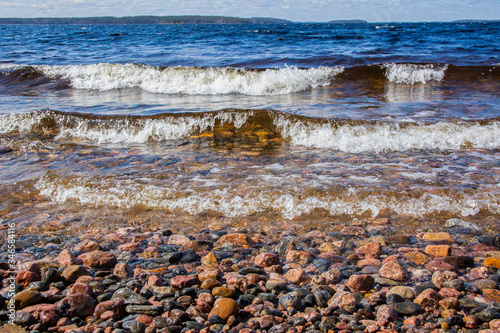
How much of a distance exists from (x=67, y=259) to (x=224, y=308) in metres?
1.63

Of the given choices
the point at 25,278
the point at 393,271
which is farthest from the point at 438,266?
the point at 25,278

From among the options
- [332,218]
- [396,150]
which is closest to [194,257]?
[332,218]

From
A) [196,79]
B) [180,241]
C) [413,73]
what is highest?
[413,73]

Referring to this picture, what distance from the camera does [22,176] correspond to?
209 inches

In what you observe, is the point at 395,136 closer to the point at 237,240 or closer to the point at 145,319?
the point at 237,240

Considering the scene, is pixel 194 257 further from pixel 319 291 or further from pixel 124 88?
pixel 124 88

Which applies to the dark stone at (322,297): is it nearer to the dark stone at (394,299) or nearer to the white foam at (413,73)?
the dark stone at (394,299)

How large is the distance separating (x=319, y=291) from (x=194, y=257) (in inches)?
47.0

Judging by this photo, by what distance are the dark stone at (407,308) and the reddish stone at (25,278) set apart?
2.68 m

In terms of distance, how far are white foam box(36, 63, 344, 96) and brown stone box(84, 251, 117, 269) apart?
29.1 feet

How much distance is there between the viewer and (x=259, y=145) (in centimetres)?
671

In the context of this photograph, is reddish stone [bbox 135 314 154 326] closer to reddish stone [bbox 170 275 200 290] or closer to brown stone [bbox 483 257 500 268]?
reddish stone [bbox 170 275 200 290]

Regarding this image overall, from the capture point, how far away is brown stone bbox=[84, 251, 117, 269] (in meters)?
3.03

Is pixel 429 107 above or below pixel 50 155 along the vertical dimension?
above
